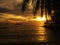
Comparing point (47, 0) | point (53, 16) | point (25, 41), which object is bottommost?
point (25, 41)

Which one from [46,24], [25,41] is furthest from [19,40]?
[46,24]

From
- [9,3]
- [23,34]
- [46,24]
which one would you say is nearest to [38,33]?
[23,34]

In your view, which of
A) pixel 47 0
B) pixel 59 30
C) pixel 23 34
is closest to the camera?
pixel 23 34

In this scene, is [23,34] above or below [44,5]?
below

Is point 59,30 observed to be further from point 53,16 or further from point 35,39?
point 35,39

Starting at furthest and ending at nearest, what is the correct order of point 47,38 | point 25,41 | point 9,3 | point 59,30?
point 9,3 → point 59,30 → point 47,38 → point 25,41

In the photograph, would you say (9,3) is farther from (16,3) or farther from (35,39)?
(35,39)

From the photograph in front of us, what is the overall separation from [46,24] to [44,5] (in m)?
0.26

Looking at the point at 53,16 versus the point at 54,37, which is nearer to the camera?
the point at 54,37

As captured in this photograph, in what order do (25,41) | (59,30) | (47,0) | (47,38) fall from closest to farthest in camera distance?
1. (25,41)
2. (47,38)
3. (59,30)
4. (47,0)

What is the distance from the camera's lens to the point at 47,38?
7.42ft

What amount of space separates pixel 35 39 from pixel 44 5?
3.32ft

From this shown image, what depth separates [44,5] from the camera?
3.11m

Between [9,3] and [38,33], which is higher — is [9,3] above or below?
above
